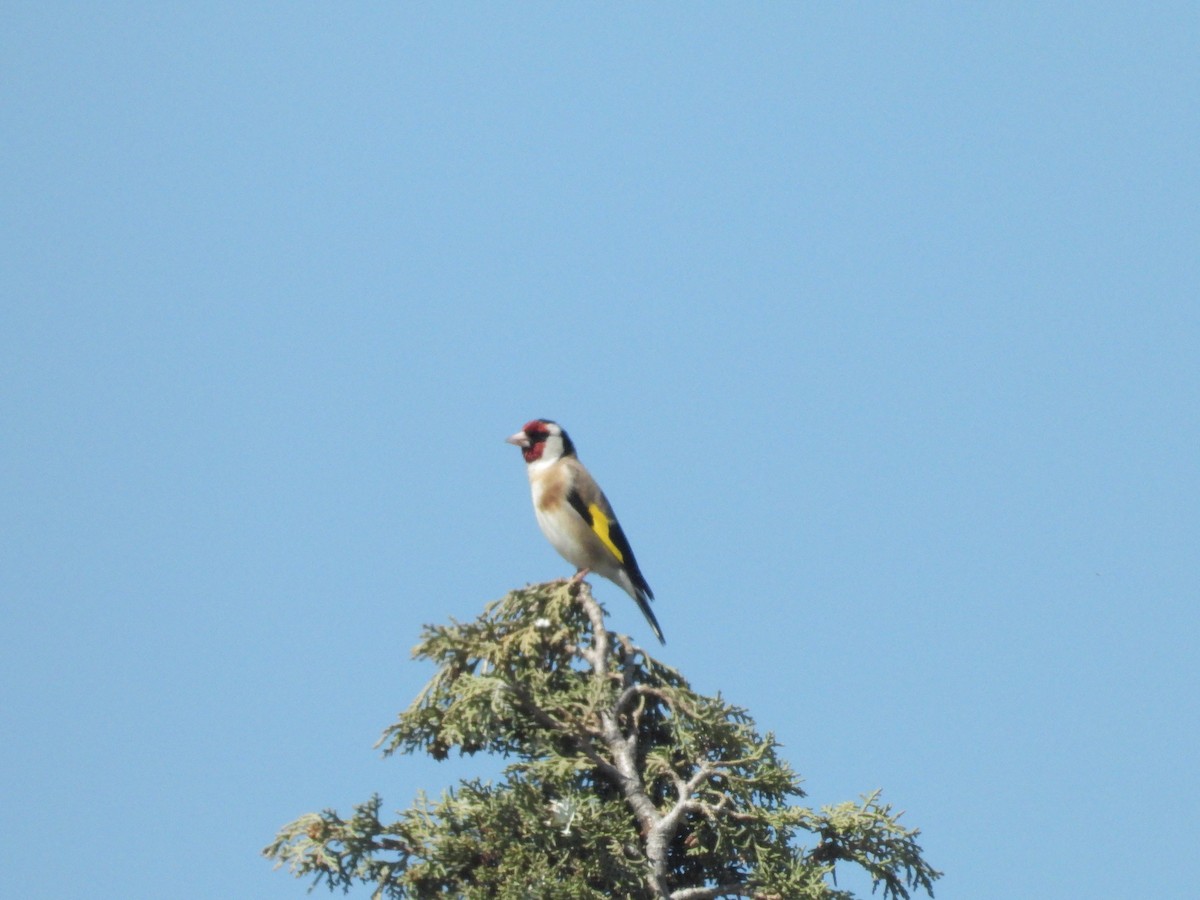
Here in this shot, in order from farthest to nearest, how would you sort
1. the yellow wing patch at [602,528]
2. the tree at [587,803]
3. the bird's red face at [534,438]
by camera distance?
the bird's red face at [534,438], the yellow wing patch at [602,528], the tree at [587,803]

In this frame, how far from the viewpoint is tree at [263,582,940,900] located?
7797 millimetres

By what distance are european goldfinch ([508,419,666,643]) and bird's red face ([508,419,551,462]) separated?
0.16m

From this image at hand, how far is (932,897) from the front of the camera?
845 centimetres

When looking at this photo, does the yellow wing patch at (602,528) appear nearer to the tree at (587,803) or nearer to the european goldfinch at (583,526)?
the european goldfinch at (583,526)

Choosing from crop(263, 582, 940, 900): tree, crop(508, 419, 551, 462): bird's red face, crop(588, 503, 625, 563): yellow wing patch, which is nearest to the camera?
crop(263, 582, 940, 900): tree

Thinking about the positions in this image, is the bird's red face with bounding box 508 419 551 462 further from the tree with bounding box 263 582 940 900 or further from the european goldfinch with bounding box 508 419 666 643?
the tree with bounding box 263 582 940 900

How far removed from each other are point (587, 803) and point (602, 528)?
4.32m

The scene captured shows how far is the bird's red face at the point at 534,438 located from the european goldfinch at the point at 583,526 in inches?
6.5

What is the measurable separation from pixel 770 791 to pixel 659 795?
1.92 feet

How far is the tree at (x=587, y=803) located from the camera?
25.6 feet

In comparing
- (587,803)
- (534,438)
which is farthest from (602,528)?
(587,803)

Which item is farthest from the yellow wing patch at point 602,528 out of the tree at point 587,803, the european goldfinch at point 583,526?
the tree at point 587,803

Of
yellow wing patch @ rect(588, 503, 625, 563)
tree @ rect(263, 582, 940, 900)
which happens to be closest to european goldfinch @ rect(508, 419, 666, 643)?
yellow wing patch @ rect(588, 503, 625, 563)

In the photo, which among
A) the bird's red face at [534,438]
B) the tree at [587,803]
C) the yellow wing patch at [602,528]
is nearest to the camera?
the tree at [587,803]
